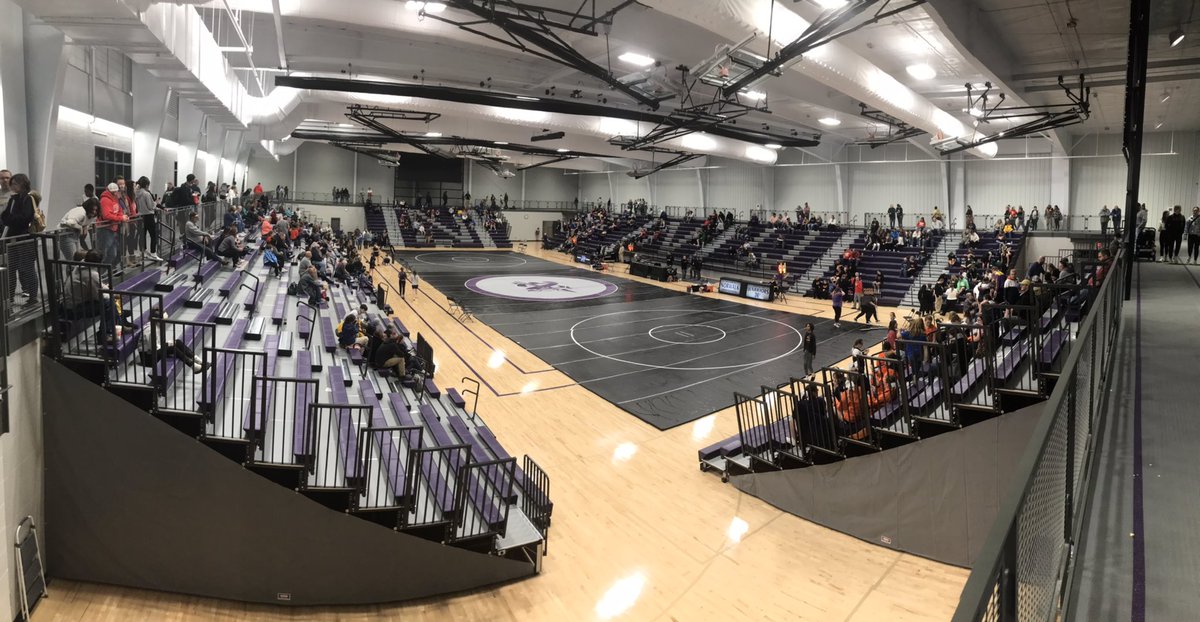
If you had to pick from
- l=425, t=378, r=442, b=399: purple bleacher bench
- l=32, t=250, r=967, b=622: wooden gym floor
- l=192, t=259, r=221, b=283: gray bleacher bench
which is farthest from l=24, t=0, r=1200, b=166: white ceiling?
l=32, t=250, r=967, b=622: wooden gym floor

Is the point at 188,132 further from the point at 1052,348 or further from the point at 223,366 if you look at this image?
the point at 1052,348

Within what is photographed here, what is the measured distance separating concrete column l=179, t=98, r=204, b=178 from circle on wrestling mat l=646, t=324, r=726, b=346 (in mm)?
15272

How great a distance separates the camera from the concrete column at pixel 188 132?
1911 cm

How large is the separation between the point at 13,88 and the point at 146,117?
730 centimetres

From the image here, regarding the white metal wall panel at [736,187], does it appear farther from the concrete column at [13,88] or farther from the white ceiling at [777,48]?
the concrete column at [13,88]

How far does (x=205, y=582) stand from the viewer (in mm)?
7234

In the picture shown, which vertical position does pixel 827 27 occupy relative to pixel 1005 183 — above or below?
below

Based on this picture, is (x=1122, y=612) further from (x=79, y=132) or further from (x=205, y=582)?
(x=79, y=132)

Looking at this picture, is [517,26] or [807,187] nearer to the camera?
[517,26]

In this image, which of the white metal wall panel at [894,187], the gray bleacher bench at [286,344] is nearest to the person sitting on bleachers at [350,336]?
the gray bleacher bench at [286,344]

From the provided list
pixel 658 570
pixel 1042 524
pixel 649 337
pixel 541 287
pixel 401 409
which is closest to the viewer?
pixel 1042 524

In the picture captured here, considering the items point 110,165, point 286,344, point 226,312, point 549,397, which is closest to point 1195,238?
point 549,397

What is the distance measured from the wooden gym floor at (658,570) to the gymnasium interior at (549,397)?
54mm

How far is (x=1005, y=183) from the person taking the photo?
3225 cm
